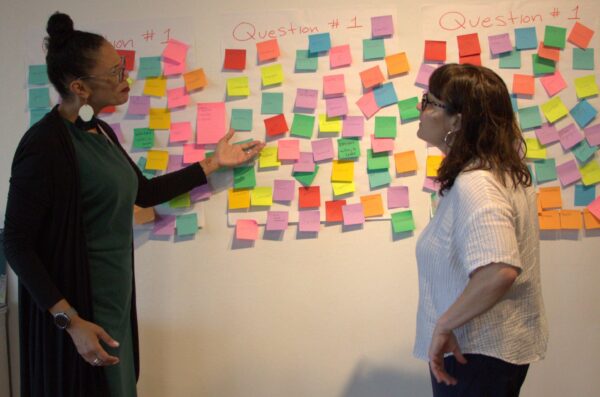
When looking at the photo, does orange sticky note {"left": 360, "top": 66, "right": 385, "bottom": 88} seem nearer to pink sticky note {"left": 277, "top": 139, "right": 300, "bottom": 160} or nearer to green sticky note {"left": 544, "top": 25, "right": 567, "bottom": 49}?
pink sticky note {"left": 277, "top": 139, "right": 300, "bottom": 160}

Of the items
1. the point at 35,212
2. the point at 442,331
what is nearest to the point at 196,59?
the point at 35,212

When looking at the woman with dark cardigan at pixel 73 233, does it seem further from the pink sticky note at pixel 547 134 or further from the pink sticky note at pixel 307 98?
the pink sticky note at pixel 547 134

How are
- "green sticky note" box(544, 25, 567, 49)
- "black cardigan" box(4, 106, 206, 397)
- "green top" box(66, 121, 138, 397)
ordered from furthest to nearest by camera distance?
"green sticky note" box(544, 25, 567, 49)
"green top" box(66, 121, 138, 397)
"black cardigan" box(4, 106, 206, 397)

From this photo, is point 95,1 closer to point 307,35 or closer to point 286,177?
point 307,35

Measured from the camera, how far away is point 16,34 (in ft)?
6.02

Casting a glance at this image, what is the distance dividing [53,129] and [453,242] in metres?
1.00

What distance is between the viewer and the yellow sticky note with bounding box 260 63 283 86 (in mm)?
1753

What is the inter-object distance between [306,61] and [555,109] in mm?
861

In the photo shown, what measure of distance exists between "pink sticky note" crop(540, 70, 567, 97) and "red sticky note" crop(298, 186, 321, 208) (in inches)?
33.1

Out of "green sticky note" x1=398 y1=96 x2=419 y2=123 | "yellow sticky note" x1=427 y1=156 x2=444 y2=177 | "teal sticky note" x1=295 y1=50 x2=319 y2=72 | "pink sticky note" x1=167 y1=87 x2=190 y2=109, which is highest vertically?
"teal sticky note" x1=295 y1=50 x2=319 y2=72

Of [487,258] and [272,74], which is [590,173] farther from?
[272,74]

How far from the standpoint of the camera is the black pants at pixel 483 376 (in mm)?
1154

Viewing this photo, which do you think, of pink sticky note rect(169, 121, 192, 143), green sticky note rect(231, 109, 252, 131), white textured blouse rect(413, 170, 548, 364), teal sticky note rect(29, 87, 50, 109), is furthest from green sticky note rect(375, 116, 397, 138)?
teal sticky note rect(29, 87, 50, 109)

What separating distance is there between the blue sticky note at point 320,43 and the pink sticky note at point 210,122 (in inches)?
14.3
